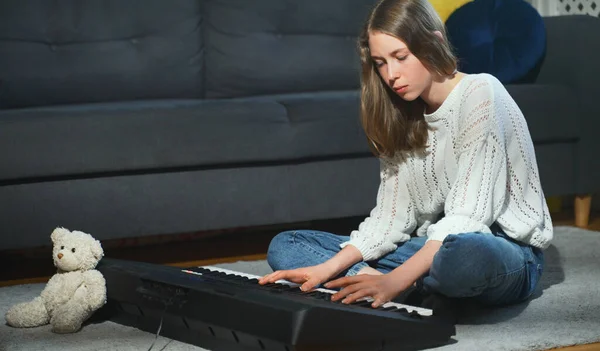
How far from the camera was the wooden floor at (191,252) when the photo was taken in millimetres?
2402

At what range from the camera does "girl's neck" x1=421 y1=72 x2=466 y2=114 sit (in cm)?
165

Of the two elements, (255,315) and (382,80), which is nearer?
(255,315)

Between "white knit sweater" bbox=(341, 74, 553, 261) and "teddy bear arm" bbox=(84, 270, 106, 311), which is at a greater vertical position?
"white knit sweater" bbox=(341, 74, 553, 261)

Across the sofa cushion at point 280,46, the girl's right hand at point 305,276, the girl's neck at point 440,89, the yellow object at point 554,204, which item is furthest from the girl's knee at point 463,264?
the yellow object at point 554,204

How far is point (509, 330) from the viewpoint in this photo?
5.04 ft

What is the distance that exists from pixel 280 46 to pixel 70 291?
143cm

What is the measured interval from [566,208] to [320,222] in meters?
0.84

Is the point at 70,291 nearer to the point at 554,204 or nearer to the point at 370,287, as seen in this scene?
the point at 370,287

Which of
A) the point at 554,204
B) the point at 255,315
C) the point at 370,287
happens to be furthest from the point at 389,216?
the point at 554,204

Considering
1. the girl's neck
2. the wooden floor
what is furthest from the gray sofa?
the girl's neck

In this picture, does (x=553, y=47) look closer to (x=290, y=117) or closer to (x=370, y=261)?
(x=290, y=117)

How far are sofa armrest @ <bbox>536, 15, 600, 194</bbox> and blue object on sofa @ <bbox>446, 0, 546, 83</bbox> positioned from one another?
9 centimetres

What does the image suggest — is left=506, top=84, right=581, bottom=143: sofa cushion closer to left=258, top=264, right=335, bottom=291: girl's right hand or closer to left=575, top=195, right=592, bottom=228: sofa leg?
left=575, top=195, right=592, bottom=228: sofa leg

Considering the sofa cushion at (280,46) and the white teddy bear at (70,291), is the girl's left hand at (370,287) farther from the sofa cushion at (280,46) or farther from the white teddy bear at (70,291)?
the sofa cushion at (280,46)
